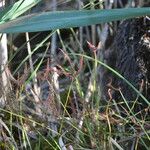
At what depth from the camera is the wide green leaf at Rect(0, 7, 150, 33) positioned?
0.57 metres

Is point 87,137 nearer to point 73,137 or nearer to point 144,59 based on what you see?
point 73,137

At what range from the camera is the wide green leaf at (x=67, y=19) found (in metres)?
0.57

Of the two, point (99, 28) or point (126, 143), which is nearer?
point (126, 143)

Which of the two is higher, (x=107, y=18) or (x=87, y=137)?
(x=107, y=18)

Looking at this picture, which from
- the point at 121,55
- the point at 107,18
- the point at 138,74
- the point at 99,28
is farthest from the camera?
the point at 99,28

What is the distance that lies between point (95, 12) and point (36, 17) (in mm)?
86

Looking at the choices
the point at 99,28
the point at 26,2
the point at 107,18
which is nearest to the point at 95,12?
the point at 107,18

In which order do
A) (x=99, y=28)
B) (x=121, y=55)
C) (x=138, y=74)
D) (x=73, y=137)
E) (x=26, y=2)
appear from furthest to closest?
1. (x=99, y=28)
2. (x=121, y=55)
3. (x=138, y=74)
4. (x=73, y=137)
5. (x=26, y=2)

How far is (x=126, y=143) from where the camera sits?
1000mm

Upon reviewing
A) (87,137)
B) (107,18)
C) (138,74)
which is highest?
(107,18)

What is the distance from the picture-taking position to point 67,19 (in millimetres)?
589

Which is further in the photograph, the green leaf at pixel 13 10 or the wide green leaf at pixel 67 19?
the green leaf at pixel 13 10

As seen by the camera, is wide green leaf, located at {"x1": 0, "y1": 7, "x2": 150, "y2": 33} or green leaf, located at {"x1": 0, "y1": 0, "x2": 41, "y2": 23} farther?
green leaf, located at {"x1": 0, "y1": 0, "x2": 41, "y2": 23}

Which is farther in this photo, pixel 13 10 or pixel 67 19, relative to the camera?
pixel 13 10
